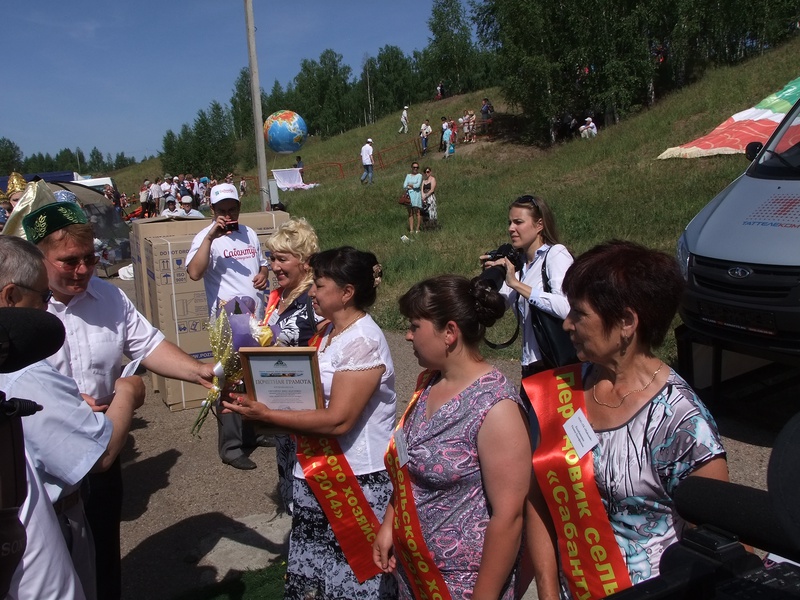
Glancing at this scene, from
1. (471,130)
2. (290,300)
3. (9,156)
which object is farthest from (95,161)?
(290,300)

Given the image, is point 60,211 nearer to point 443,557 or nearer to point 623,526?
point 443,557

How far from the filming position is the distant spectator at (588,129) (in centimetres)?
2938

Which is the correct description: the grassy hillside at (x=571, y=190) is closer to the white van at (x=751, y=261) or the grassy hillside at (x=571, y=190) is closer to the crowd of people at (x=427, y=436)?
the white van at (x=751, y=261)

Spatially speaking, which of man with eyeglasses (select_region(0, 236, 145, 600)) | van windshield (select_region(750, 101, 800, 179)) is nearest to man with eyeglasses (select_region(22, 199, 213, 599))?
man with eyeglasses (select_region(0, 236, 145, 600))

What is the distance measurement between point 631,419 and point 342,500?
58.6 inches

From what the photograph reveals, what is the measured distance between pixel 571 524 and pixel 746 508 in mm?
1209

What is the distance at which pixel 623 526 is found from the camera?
6.59 feet

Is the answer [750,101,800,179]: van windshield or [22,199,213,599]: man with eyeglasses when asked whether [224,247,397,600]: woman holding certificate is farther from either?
[750,101,800,179]: van windshield

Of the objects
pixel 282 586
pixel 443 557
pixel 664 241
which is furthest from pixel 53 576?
pixel 664 241

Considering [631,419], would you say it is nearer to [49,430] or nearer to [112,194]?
[49,430]

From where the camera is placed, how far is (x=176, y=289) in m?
6.69

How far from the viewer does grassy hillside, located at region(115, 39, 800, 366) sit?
13.4 meters

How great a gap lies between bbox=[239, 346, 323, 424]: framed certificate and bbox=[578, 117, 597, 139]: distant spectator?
28191 mm

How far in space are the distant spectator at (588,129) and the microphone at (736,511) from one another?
2965 cm
